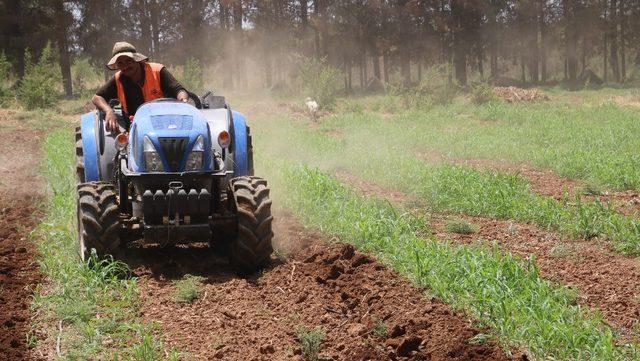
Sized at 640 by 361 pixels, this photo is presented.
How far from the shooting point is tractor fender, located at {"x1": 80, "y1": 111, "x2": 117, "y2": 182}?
7871 millimetres

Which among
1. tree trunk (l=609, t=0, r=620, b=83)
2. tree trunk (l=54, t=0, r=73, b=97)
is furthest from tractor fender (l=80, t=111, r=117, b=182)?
tree trunk (l=609, t=0, r=620, b=83)

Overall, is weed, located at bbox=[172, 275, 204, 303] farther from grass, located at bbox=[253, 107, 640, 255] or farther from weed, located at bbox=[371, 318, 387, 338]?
grass, located at bbox=[253, 107, 640, 255]

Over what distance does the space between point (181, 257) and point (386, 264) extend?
2.20 meters

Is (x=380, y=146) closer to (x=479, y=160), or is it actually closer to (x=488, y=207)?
(x=479, y=160)

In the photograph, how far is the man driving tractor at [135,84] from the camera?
8.17 m

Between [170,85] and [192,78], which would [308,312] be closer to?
[170,85]

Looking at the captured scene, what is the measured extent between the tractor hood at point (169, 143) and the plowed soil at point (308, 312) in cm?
106

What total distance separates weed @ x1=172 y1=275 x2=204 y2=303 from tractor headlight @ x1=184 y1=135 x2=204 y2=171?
1.03 m

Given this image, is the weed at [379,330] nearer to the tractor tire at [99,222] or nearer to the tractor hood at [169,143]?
the tractor hood at [169,143]

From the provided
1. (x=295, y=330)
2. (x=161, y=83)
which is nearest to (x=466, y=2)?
(x=161, y=83)

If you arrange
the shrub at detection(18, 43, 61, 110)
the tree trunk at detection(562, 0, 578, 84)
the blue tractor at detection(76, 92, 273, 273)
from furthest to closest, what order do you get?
the tree trunk at detection(562, 0, 578, 84), the shrub at detection(18, 43, 61, 110), the blue tractor at detection(76, 92, 273, 273)

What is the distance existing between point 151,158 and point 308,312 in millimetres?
2167

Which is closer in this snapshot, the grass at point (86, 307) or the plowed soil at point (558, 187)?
the grass at point (86, 307)

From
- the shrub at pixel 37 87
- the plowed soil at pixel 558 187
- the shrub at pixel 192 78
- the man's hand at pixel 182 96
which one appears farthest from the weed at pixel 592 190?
the shrub at pixel 37 87
